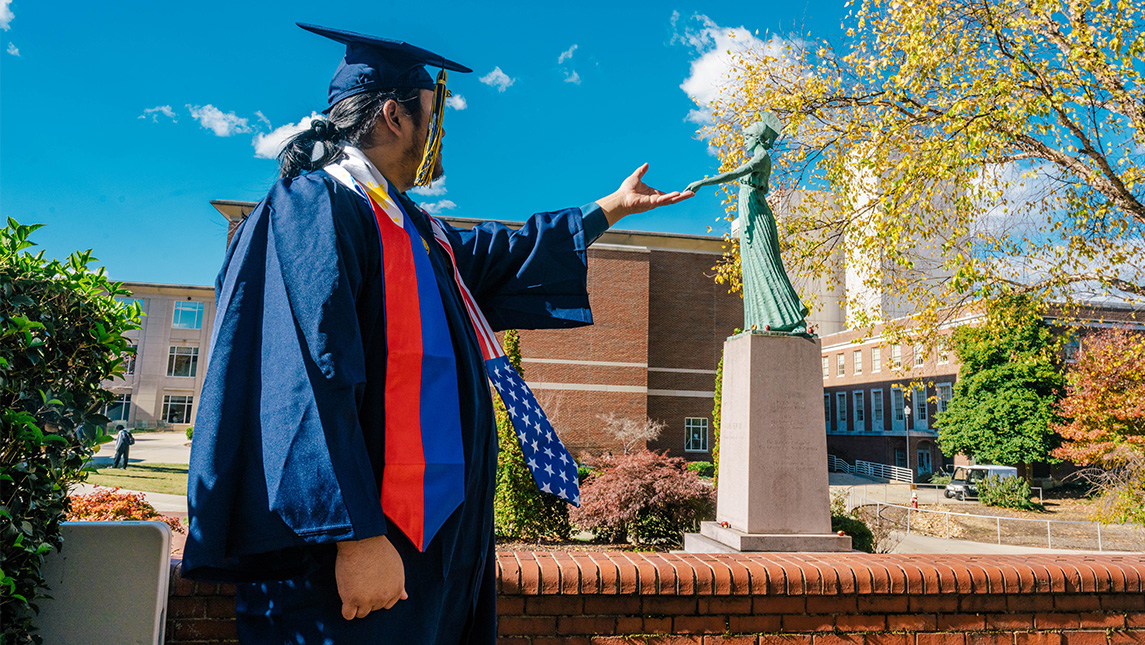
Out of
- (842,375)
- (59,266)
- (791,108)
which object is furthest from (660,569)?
(842,375)

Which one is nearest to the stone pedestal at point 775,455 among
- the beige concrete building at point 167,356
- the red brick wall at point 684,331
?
the red brick wall at point 684,331

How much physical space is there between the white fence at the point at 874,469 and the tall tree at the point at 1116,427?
16.3 metres

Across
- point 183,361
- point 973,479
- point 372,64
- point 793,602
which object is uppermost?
point 183,361

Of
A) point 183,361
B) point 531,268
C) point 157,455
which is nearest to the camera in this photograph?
point 531,268

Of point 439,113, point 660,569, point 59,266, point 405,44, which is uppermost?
point 405,44

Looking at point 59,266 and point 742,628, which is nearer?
point 59,266

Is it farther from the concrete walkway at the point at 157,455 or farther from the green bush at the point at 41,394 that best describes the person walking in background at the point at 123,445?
the green bush at the point at 41,394

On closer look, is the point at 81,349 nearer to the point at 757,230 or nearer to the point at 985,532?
the point at 757,230

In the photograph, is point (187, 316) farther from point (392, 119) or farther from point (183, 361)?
point (392, 119)

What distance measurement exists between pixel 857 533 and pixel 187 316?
5318cm

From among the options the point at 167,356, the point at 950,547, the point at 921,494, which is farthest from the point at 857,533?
the point at 167,356

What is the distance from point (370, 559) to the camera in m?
1.29

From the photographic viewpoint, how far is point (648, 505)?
9.60m

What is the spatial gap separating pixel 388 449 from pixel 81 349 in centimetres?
118
